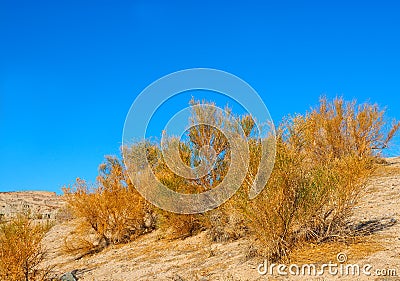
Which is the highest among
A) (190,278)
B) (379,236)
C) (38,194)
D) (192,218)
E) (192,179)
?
(38,194)

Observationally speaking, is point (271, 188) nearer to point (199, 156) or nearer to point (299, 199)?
point (299, 199)

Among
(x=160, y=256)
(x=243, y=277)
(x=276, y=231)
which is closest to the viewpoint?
(x=243, y=277)

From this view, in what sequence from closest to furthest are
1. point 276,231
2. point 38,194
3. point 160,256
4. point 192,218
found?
point 276,231 → point 160,256 → point 192,218 → point 38,194

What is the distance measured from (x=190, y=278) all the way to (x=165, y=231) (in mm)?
6054

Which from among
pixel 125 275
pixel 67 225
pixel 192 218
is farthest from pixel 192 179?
pixel 67 225

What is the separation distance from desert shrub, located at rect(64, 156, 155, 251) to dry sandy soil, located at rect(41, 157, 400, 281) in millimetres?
653

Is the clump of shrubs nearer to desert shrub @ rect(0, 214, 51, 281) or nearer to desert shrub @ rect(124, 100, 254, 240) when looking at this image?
desert shrub @ rect(124, 100, 254, 240)

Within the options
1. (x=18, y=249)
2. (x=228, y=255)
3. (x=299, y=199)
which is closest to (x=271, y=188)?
(x=299, y=199)

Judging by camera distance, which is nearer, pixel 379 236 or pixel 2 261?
pixel 379 236

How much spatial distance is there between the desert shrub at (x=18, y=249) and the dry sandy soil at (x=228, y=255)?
140 cm

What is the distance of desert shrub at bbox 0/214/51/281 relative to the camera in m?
9.21

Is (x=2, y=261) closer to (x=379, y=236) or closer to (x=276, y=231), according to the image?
(x=276, y=231)

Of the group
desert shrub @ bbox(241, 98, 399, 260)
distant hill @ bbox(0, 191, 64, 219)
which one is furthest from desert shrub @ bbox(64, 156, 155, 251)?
distant hill @ bbox(0, 191, 64, 219)

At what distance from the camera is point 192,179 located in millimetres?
13406
